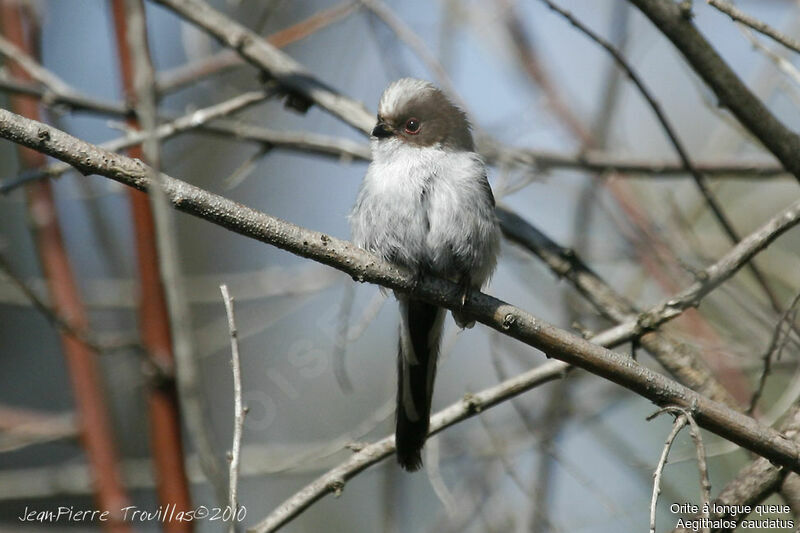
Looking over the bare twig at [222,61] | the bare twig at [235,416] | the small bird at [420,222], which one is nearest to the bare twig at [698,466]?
the small bird at [420,222]

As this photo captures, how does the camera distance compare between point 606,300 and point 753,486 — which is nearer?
point 753,486

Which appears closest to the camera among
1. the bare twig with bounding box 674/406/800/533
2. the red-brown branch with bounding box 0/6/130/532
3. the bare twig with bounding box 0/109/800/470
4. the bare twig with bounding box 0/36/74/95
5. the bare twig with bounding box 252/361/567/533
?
the bare twig with bounding box 0/109/800/470

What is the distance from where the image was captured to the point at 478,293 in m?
2.86

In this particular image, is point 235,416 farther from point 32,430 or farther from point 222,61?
point 222,61

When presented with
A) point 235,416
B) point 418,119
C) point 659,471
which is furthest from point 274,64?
point 659,471

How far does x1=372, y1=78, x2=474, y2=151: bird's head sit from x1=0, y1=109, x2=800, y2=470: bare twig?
3.78 ft

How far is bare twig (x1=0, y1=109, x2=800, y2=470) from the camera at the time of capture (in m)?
2.39

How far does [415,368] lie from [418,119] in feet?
3.84

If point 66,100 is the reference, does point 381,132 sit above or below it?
below

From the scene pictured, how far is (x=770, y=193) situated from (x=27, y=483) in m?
5.09

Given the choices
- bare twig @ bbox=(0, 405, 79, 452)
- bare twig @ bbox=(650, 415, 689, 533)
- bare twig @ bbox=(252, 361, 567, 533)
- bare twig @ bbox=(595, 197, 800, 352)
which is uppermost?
bare twig @ bbox=(0, 405, 79, 452)

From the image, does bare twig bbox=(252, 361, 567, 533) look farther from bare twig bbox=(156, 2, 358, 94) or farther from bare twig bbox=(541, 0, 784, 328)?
bare twig bbox=(156, 2, 358, 94)

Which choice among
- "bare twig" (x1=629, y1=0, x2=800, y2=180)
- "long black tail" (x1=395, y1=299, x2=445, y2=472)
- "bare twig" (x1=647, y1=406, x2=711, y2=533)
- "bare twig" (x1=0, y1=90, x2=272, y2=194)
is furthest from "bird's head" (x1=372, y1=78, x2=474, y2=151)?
"bare twig" (x1=647, y1=406, x2=711, y2=533)

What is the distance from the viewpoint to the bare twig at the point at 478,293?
2.39 metres
